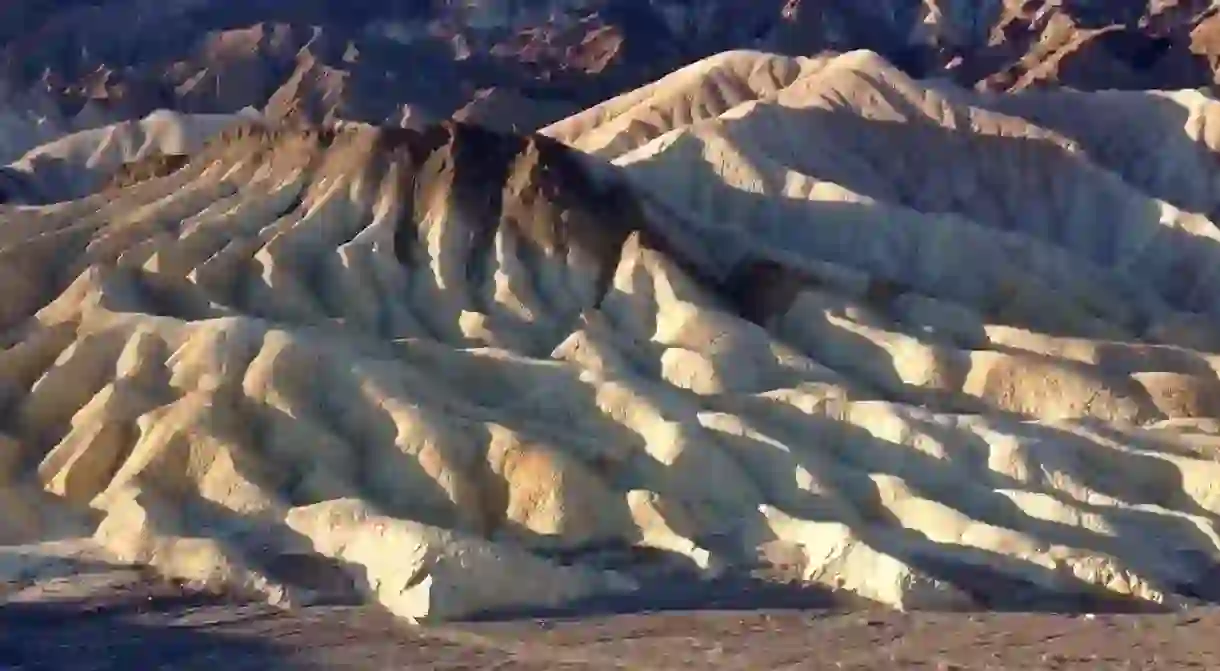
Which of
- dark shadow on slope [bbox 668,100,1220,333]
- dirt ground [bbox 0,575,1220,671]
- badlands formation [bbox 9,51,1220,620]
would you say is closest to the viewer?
dirt ground [bbox 0,575,1220,671]

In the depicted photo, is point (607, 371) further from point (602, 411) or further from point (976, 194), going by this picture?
point (976, 194)

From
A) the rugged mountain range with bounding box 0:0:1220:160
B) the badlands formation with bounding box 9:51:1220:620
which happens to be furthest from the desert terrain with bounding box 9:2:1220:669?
the rugged mountain range with bounding box 0:0:1220:160

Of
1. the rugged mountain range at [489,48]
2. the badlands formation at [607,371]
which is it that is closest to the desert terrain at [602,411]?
the badlands formation at [607,371]

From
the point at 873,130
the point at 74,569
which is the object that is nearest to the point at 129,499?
the point at 74,569

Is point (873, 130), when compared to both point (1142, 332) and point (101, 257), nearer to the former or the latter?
point (1142, 332)

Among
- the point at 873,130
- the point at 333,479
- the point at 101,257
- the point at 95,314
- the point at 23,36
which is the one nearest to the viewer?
the point at 333,479

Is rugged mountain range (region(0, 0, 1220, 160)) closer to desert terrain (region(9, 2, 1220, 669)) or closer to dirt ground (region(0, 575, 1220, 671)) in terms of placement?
desert terrain (region(9, 2, 1220, 669))
